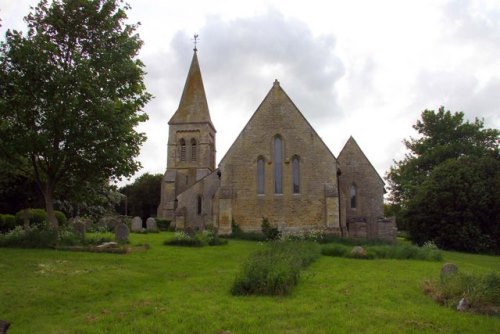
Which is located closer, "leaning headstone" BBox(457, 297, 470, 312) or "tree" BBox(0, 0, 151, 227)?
"leaning headstone" BBox(457, 297, 470, 312)

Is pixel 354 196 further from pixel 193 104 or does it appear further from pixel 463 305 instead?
pixel 193 104

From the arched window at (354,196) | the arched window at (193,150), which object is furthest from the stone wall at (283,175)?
the arched window at (193,150)

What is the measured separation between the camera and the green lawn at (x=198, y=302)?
8359 mm

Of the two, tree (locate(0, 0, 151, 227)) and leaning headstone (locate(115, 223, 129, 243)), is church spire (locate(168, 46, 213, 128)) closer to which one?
tree (locate(0, 0, 151, 227))

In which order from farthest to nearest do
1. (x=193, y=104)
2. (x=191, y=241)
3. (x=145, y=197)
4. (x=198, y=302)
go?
(x=145, y=197)
(x=193, y=104)
(x=191, y=241)
(x=198, y=302)

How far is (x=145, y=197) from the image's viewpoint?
78188mm

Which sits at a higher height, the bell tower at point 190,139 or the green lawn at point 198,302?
the bell tower at point 190,139

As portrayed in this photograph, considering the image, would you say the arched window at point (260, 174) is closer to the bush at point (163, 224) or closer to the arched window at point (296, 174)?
the arched window at point (296, 174)

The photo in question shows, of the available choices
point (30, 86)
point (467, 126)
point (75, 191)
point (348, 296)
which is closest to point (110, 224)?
point (75, 191)

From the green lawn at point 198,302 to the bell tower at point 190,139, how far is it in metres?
37.6

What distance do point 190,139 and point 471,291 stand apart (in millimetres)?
46518

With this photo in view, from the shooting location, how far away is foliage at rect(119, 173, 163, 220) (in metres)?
78.1

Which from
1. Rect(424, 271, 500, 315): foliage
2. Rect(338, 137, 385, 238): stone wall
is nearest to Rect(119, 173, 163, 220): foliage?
Rect(338, 137, 385, 238): stone wall

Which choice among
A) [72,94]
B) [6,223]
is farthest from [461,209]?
[6,223]
